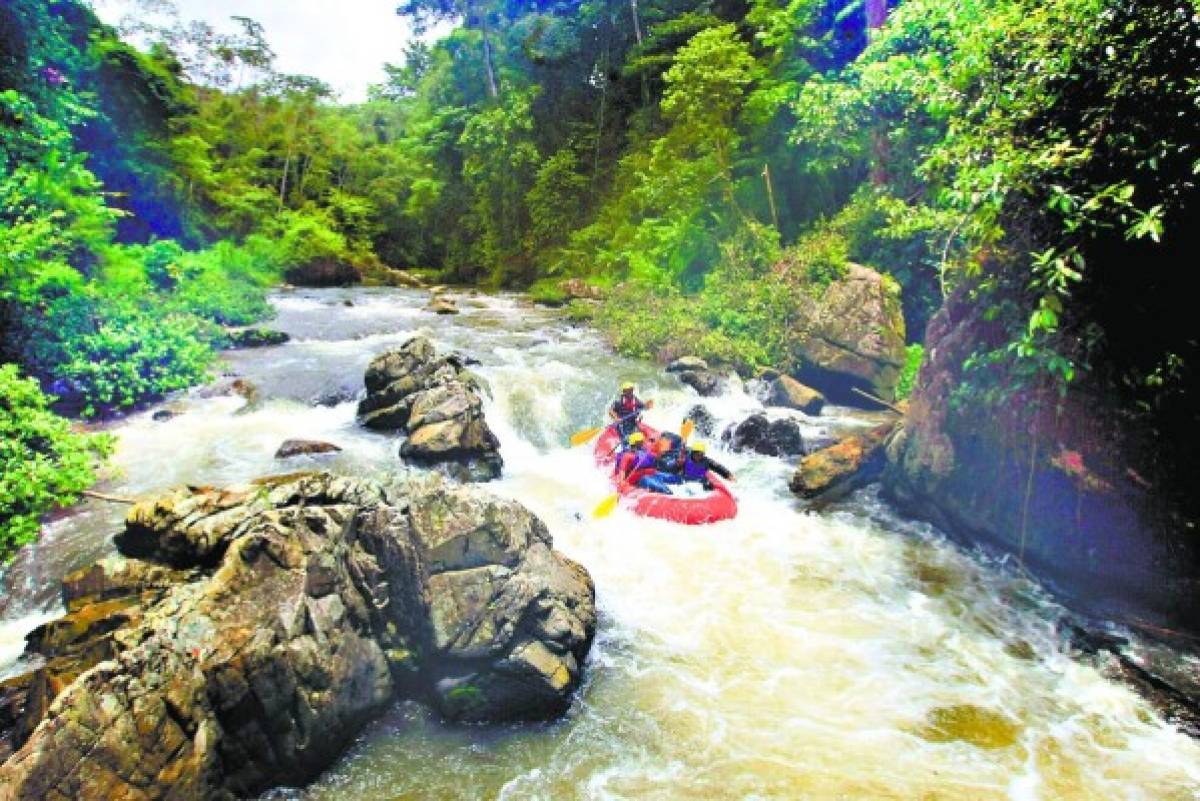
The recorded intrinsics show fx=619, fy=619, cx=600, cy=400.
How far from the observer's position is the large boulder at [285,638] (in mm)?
3570

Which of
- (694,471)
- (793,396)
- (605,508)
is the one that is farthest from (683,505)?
(793,396)

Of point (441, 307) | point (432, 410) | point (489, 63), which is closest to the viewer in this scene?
point (432, 410)

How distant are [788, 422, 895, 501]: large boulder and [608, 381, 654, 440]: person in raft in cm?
264

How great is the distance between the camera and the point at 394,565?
489 cm

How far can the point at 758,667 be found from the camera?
5555mm

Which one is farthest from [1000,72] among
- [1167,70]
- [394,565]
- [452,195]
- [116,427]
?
[452,195]

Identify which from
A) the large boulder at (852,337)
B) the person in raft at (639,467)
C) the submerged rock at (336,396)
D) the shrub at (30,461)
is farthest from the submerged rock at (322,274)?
the person in raft at (639,467)

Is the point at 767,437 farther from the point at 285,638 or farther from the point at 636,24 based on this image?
the point at 636,24

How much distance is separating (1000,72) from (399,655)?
7.63m

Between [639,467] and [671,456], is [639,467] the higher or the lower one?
the lower one

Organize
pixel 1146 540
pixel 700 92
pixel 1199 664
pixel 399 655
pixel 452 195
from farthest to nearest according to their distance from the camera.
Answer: pixel 452 195, pixel 700 92, pixel 1146 540, pixel 1199 664, pixel 399 655

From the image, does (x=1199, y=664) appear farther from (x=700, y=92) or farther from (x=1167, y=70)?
(x=700, y=92)

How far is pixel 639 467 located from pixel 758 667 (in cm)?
352

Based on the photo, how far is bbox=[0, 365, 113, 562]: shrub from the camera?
5668 millimetres
